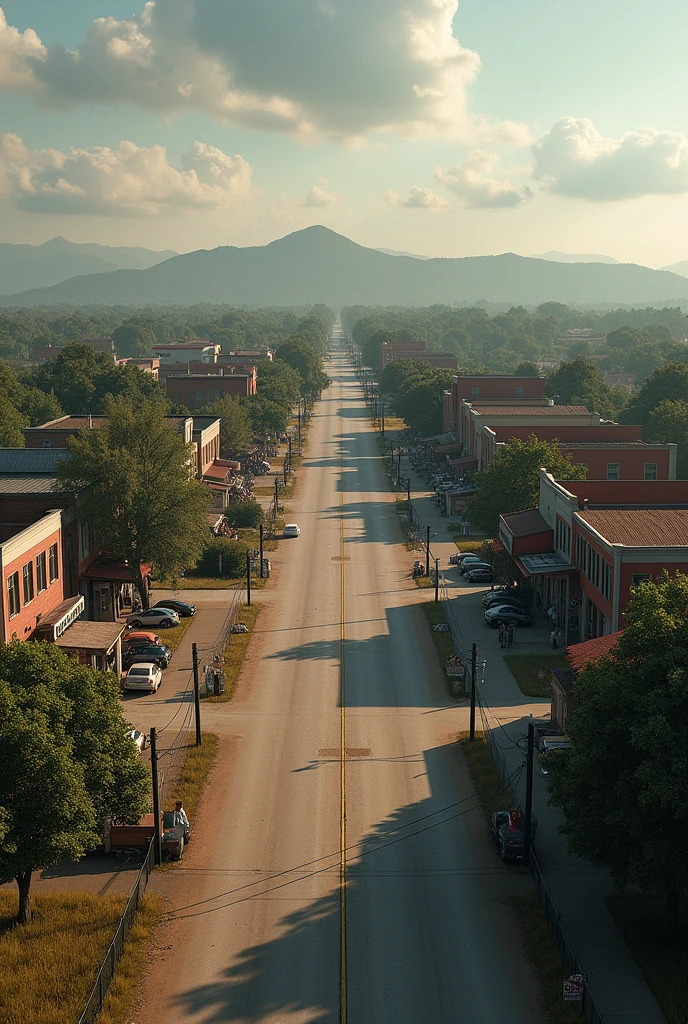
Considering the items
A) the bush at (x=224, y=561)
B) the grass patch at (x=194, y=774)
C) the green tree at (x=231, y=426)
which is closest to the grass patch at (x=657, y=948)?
the grass patch at (x=194, y=774)

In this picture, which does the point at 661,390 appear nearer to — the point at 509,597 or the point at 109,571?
the point at 509,597

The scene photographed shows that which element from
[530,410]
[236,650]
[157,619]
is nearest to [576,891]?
[236,650]

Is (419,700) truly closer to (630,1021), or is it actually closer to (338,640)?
(338,640)

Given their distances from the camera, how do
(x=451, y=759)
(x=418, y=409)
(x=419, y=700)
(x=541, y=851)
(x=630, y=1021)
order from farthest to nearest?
(x=418, y=409) → (x=419, y=700) → (x=451, y=759) → (x=541, y=851) → (x=630, y=1021)

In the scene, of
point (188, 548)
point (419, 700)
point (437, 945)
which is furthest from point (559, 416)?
point (437, 945)

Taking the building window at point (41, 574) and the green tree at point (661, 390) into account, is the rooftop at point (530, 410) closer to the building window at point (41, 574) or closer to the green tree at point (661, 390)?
the green tree at point (661, 390)
